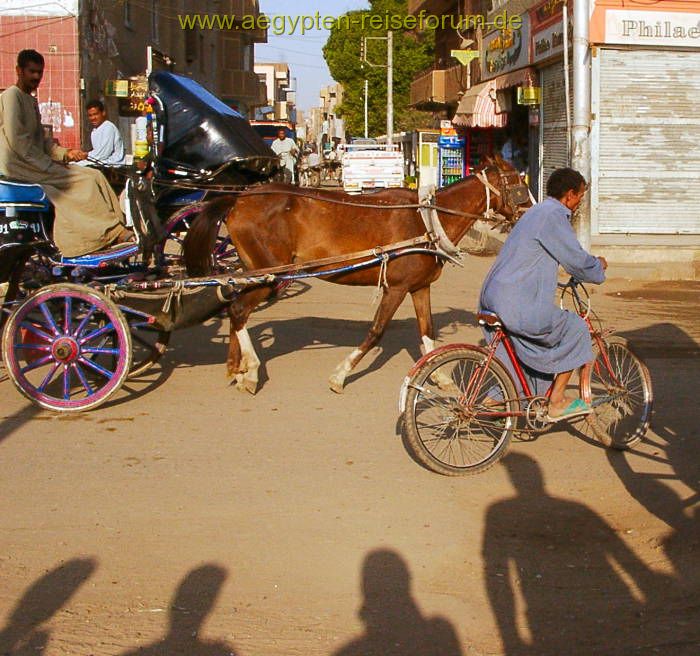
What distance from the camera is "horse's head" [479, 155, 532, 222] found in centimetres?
815

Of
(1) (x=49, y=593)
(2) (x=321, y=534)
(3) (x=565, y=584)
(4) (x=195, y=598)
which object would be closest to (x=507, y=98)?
(2) (x=321, y=534)

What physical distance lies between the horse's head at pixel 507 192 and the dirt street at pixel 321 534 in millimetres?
1745

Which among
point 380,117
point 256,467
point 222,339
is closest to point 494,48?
point 222,339

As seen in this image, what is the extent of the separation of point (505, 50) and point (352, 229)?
17494 mm

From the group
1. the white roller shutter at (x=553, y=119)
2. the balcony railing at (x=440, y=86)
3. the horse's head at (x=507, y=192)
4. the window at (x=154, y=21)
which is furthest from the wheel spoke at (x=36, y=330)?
the balcony railing at (x=440, y=86)

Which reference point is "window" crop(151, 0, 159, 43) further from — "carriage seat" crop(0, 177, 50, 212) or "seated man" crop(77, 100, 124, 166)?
"carriage seat" crop(0, 177, 50, 212)

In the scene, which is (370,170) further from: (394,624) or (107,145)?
(394,624)

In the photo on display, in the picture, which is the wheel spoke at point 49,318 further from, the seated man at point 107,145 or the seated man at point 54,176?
the seated man at point 107,145

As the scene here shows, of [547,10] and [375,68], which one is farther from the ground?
[375,68]

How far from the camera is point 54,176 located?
774cm

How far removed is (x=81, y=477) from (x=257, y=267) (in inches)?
107

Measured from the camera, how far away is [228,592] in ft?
15.0

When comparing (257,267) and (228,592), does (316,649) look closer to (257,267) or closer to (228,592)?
(228,592)

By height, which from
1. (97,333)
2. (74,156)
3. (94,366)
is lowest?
(94,366)
